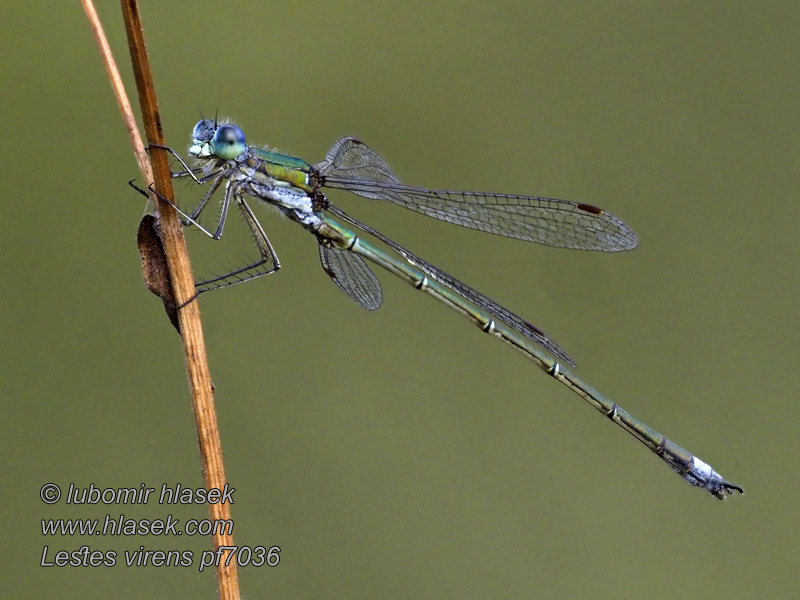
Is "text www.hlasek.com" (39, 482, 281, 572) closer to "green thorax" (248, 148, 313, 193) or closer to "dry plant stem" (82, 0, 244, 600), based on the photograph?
"dry plant stem" (82, 0, 244, 600)

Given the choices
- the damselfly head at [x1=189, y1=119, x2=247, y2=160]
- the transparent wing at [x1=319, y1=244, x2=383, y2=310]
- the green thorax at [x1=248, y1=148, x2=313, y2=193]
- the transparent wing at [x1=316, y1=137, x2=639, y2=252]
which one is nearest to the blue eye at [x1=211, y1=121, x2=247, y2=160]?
the damselfly head at [x1=189, y1=119, x2=247, y2=160]

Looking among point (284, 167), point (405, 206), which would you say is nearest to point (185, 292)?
point (284, 167)

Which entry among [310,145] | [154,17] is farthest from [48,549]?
[154,17]

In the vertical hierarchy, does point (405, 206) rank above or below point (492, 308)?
above

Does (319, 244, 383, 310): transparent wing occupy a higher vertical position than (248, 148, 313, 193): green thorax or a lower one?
lower

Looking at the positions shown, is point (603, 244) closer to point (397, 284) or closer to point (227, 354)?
point (397, 284)

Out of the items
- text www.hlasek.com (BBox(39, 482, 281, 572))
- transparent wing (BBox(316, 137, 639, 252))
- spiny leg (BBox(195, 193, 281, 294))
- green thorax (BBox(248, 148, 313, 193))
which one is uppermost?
transparent wing (BBox(316, 137, 639, 252))

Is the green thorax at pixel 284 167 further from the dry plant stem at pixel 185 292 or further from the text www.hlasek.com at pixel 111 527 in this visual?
the text www.hlasek.com at pixel 111 527

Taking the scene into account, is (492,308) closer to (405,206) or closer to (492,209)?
(492,209)
